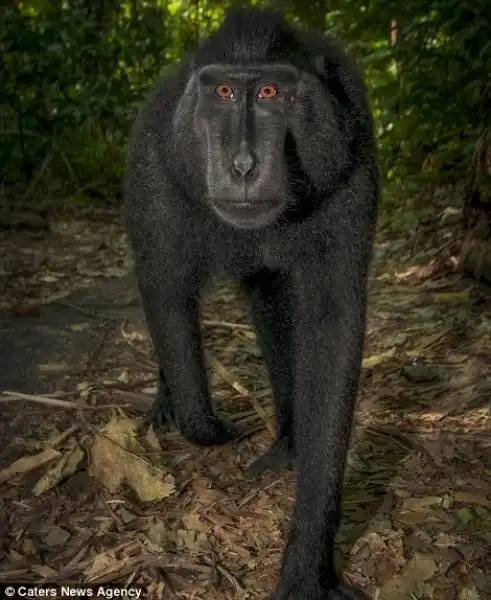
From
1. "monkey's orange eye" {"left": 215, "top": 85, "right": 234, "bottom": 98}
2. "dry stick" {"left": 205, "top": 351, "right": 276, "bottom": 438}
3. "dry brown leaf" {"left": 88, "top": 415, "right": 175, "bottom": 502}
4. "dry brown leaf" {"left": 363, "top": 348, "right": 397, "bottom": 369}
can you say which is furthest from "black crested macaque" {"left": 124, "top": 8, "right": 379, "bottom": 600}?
"dry brown leaf" {"left": 363, "top": 348, "right": 397, "bottom": 369}

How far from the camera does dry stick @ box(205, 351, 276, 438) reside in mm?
3418

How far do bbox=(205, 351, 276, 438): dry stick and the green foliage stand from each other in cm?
260

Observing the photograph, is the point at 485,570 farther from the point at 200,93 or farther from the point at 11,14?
the point at 11,14

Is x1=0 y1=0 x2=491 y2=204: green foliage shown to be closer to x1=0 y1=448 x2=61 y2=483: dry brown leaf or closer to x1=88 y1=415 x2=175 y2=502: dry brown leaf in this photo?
x1=88 y1=415 x2=175 y2=502: dry brown leaf

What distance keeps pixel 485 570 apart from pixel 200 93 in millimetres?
1628

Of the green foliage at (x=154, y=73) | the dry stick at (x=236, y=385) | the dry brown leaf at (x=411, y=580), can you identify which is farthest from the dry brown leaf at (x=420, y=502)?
the green foliage at (x=154, y=73)

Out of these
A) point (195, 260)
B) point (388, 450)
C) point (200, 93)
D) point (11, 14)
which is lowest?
point (388, 450)

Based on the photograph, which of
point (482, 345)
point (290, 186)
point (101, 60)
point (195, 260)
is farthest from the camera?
point (101, 60)

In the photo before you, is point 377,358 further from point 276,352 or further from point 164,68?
point 164,68

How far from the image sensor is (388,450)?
10.1 feet

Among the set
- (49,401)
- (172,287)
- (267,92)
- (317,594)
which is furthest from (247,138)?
(49,401)

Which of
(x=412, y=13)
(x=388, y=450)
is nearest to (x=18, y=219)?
(x=412, y=13)

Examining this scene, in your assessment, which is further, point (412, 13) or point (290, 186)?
point (412, 13)

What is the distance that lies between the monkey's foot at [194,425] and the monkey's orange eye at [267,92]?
4.03ft
